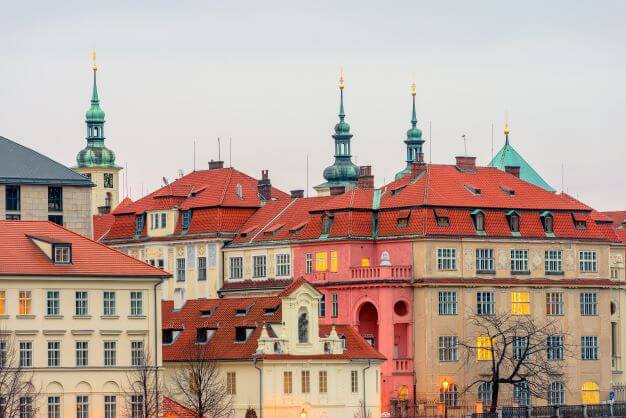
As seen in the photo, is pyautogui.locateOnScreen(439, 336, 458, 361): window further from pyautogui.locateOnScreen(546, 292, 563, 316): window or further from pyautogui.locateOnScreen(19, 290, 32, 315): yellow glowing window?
pyautogui.locateOnScreen(19, 290, 32, 315): yellow glowing window

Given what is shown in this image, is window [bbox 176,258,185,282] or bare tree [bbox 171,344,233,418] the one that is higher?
window [bbox 176,258,185,282]

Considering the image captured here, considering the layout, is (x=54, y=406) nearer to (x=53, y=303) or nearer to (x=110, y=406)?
(x=110, y=406)

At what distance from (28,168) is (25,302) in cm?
4005

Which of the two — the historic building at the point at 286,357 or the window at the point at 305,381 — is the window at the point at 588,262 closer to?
the historic building at the point at 286,357

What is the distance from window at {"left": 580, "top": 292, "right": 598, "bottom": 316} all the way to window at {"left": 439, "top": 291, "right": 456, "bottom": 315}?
33.8 feet

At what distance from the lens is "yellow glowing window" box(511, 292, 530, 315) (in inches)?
6973

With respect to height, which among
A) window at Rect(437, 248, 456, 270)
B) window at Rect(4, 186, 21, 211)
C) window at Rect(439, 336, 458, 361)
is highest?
window at Rect(4, 186, 21, 211)

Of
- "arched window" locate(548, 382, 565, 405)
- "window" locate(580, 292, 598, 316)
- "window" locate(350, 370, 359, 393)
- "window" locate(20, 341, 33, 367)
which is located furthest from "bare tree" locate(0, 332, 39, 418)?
"window" locate(580, 292, 598, 316)

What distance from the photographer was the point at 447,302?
174000 millimetres

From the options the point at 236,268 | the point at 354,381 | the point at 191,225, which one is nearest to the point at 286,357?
the point at 354,381

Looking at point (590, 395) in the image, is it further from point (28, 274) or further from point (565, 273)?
point (28, 274)

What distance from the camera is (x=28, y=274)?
482 ft

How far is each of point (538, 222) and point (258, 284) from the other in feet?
64.1

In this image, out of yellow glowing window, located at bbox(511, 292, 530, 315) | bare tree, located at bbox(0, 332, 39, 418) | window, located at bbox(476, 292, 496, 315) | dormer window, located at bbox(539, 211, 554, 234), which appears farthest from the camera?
dormer window, located at bbox(539, 211, 554, 234)
